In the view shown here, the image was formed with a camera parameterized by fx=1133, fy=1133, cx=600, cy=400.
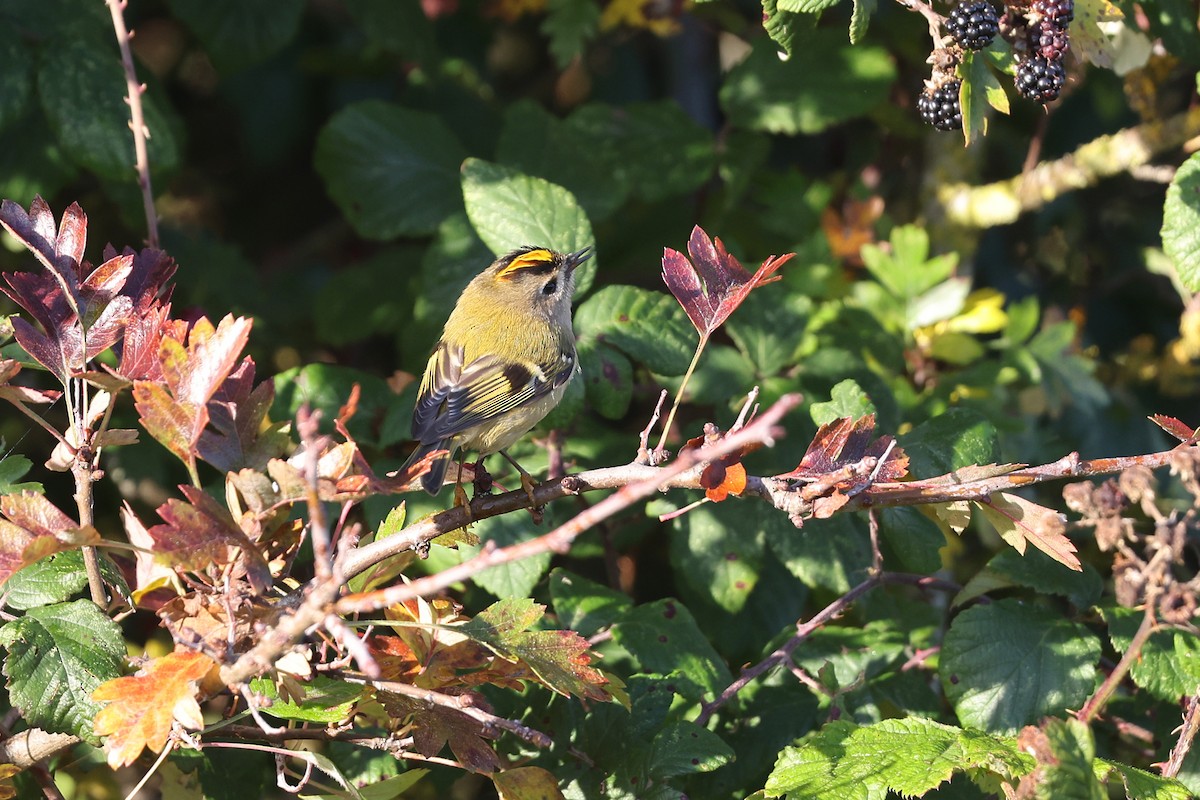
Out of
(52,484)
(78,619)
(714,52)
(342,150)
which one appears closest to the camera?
(78,619)

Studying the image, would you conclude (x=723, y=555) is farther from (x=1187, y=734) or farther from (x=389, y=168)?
(x=389, y=168)

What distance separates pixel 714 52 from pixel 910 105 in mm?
604

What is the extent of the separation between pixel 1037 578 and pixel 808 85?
3.76 ft

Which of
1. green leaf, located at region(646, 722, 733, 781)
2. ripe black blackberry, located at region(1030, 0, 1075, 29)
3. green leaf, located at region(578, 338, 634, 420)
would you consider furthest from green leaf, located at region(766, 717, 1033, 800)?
ripe black blackberry, located at region(1030, 0, 1075, 29)

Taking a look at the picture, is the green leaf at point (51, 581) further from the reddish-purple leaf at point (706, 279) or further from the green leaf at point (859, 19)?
the green leaf at point (859, 19)

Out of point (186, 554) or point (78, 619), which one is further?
point (78, 619)

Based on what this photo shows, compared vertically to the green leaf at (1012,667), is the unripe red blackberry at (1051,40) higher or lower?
higher

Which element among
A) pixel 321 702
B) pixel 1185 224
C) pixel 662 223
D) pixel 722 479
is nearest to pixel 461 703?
pixel 321 702

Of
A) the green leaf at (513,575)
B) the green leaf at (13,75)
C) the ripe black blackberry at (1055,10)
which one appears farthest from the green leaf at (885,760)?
the green leaf at (13,75)

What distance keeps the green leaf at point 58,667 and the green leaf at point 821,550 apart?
976mm

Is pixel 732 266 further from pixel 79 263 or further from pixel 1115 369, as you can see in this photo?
pixel 1115 369

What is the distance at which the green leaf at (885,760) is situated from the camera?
132 centimetres

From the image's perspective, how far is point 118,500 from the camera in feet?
8.32

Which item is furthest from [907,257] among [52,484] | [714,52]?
[52,484]
